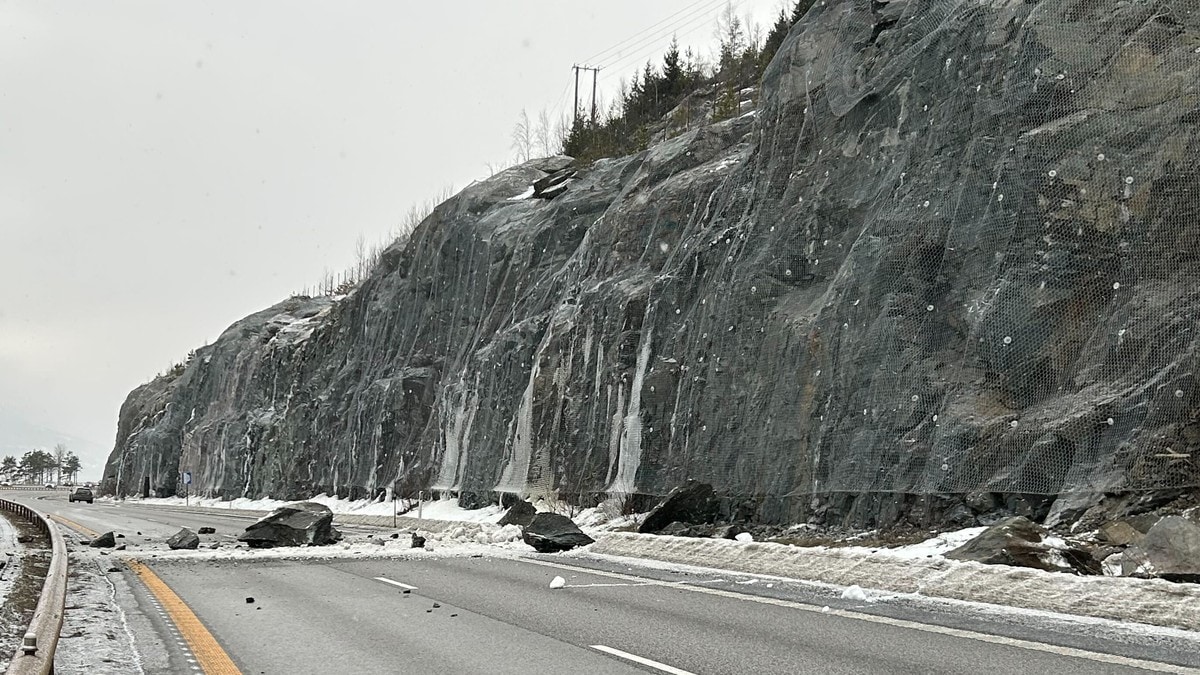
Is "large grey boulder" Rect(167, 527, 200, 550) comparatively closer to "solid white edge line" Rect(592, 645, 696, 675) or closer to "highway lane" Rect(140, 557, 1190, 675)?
"highway lane" Rect(140, 557, 1190, 675)

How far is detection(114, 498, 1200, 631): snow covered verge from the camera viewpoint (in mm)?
8734

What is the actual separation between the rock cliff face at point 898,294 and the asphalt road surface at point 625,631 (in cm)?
488

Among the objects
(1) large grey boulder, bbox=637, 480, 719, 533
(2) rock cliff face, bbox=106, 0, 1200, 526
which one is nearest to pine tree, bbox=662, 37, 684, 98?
(2) rock cliff face, bbox=106, 0, 1200, 526

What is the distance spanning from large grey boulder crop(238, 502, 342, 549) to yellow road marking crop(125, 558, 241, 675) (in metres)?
6.78

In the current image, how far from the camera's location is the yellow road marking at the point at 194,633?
302 inches

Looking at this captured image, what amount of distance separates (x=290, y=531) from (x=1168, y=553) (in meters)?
17.2

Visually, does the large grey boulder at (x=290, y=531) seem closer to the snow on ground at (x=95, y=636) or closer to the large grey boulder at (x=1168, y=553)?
the snow on ground at (x=95, y=636)

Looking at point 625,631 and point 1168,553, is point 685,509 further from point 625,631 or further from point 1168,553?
point 625,631

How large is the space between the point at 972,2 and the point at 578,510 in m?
15.6

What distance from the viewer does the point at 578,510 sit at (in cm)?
Result: 2717

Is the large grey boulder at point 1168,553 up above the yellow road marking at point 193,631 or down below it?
above

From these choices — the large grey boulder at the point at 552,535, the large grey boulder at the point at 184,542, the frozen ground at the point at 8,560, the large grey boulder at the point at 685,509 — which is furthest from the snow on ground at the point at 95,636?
the large grey boulder at the point at 685,509

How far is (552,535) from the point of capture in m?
19.5

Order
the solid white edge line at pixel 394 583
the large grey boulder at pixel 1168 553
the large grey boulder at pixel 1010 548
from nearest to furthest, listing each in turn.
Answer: the large grey boulder at pixel 1168 553
the large grey boulder at pixel 1010 548
the solid white edge line at pixel 394 583
